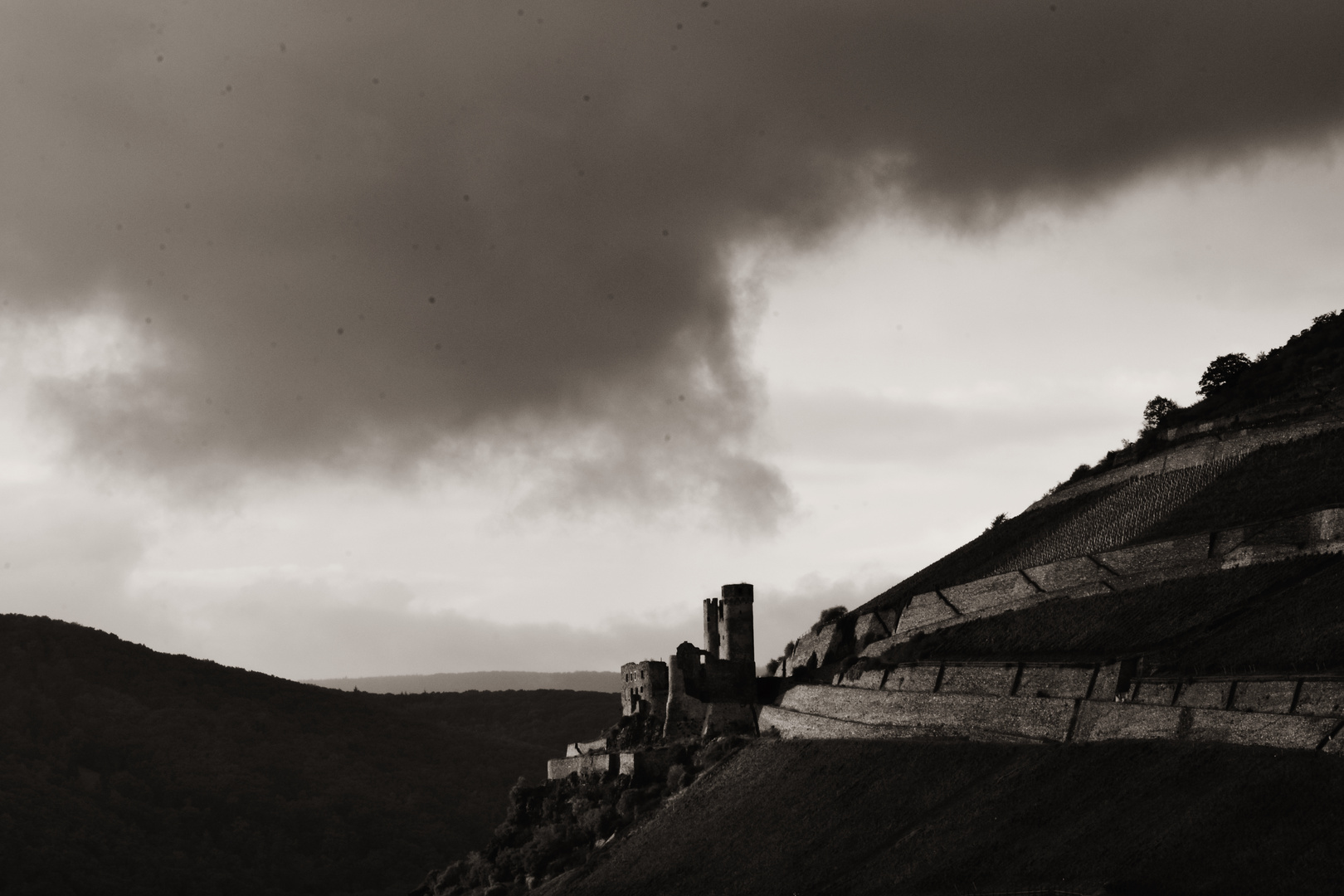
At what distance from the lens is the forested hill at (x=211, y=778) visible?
13250cm

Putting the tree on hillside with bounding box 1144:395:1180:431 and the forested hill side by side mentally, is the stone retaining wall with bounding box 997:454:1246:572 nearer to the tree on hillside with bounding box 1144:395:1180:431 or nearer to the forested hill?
the tree on hillside with bounding box 1144:395:1180:431

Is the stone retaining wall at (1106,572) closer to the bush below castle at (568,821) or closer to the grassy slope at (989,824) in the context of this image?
the bush below castle at (568,821)

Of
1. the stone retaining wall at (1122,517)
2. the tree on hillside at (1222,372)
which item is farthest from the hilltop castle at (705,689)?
the tree on hillside at (1222,372)

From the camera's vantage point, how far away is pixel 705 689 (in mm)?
74938

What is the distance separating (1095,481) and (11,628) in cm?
11785

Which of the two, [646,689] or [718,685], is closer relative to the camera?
[718,685]

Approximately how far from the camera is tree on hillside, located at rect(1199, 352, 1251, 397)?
4377 inches

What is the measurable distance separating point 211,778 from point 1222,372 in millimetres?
92682

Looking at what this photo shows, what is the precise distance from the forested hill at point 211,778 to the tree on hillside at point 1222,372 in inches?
2899

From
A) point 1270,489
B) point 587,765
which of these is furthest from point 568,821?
point 1270,489

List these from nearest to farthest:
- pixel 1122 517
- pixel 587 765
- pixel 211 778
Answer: pixel 1122 517 < pixel 587 765 < pixel 211 778

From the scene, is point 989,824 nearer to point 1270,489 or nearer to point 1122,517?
point 1270,489

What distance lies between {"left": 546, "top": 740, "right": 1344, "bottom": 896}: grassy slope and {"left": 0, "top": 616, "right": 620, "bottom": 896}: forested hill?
77216 mm

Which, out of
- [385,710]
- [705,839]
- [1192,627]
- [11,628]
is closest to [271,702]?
[385,710]
